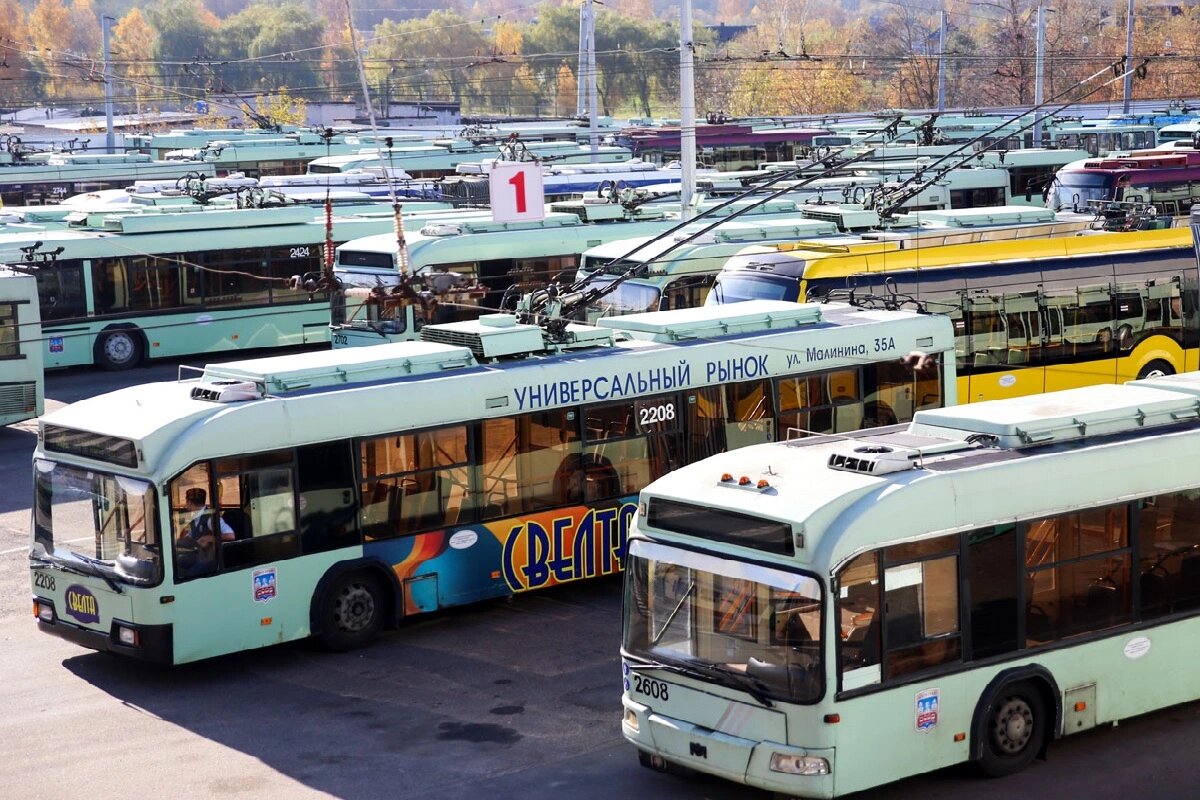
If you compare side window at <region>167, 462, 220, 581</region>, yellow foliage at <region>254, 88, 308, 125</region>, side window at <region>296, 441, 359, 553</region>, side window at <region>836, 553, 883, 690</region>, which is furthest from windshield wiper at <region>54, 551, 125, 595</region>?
yellow foliage at <region>254, 88, 308, 125</region>

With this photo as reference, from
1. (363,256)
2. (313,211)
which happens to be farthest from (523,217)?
(313,211)

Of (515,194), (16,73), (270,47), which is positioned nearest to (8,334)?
(515,194)

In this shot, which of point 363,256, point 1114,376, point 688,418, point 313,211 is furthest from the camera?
point 313,211

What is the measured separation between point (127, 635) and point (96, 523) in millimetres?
900

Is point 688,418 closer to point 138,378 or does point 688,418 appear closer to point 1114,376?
point 1114,376

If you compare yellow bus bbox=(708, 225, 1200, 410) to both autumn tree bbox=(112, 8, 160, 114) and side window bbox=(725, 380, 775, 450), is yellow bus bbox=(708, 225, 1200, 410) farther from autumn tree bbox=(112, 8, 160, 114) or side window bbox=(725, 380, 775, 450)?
autumn tree bbox=(112, 8, 160, 114)

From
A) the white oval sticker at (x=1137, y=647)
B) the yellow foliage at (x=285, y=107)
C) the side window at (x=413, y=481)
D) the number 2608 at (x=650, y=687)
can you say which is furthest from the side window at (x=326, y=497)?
the yellow foliage at (x=285, y=107)

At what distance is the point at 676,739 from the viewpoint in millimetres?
10523

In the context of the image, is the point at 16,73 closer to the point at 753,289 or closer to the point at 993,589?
the point at 753,289

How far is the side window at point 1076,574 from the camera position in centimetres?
1118

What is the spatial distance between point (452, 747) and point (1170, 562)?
5018mm

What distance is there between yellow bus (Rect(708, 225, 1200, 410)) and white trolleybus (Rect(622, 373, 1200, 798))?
895 centimetres

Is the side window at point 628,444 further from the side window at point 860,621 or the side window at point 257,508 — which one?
the side window at point 860,621

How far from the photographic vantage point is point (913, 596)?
34.5ft
